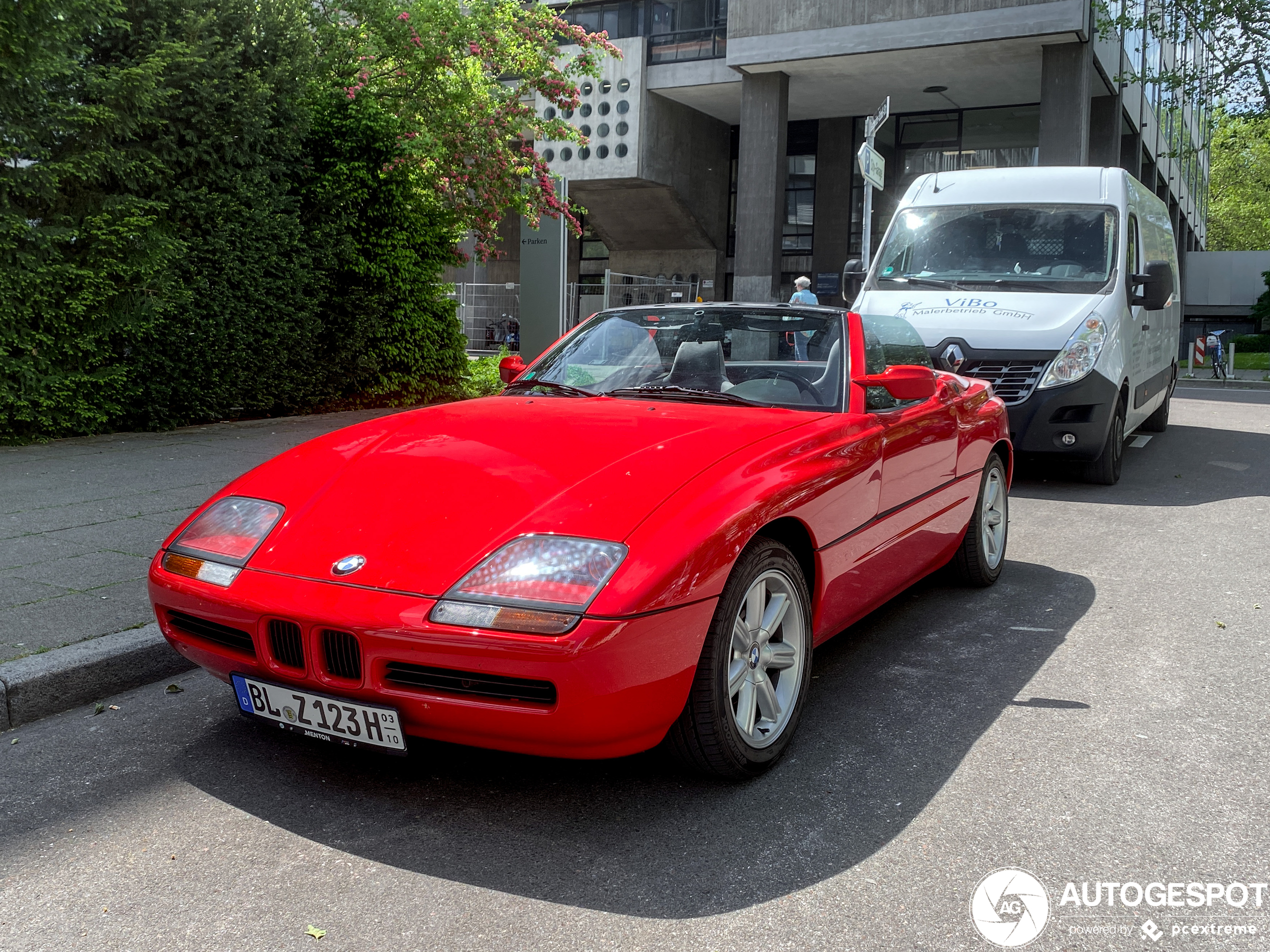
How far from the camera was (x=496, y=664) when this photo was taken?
2.67 m

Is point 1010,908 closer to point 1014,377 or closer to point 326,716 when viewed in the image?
point 326,716

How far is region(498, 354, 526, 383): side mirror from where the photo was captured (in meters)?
4.80

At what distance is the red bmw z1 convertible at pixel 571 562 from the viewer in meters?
2.72

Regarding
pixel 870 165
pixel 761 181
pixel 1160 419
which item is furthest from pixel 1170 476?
pixel 761 181

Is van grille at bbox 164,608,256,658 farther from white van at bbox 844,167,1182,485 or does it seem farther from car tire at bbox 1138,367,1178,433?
car tire at bbox 1138,367,1178,433

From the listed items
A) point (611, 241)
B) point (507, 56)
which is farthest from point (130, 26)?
point (611, 241)

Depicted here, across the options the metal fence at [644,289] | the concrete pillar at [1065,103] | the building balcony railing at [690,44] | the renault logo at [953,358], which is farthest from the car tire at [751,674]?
the building balcony railing at [690,44]

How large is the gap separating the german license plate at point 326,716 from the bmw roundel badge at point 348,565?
0.32 m

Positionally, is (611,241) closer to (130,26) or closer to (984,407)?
(130,26)

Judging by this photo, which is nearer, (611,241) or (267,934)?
(267,934)

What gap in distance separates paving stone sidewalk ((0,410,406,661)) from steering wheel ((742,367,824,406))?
2.58 m

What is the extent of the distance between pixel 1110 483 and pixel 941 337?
6.15 ft

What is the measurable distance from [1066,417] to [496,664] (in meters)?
6.68

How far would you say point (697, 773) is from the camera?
10.3 ft
